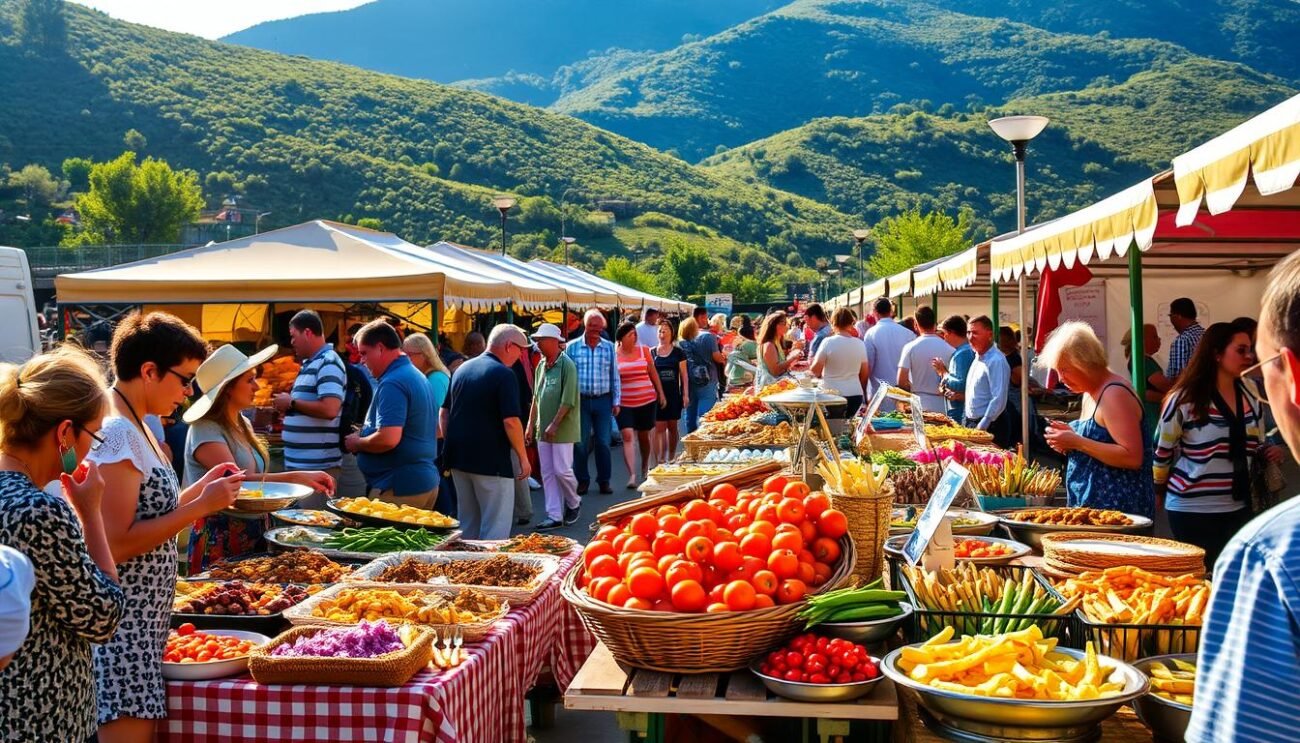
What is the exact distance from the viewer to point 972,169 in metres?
105

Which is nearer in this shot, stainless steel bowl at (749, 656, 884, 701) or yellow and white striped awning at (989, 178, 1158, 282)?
stainless steel bowl at (749, 656, 884, 701)

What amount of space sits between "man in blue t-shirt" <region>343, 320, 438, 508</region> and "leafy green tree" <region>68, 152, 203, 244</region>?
7008 centimetres

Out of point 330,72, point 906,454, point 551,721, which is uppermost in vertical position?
point 330,72

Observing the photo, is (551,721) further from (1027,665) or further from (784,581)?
(1027,665)

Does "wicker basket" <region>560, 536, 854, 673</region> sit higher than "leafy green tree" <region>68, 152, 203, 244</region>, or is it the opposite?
"leafy green tree" <region>68, 152, 203, 244</region>

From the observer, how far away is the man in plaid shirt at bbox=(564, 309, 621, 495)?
11.1 metres

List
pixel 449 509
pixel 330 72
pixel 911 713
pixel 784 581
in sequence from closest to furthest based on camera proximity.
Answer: pixel 911 713 → pixel 784 581 → pixel 449 509 → pixel 330 72

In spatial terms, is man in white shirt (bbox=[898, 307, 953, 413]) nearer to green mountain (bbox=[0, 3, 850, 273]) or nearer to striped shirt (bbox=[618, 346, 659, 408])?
striped shirt (bbox=[618, 346, 659, 408])

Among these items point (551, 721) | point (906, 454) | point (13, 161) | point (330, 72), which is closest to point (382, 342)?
point (551, 721)

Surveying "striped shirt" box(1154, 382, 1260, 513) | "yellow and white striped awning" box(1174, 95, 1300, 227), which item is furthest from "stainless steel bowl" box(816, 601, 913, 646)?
"striped shirt" box(1154, 382, 1260, 513)

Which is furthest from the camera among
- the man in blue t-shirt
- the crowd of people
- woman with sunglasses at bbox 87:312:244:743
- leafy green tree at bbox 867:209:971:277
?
leafy green tree at bbox 867:209:971:277

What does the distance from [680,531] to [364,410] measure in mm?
5296

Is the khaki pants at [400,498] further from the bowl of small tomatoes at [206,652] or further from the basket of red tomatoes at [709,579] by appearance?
the basket of red tomatoes at [709,579]

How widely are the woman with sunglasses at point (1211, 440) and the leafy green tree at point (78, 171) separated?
82.0 meters
